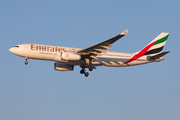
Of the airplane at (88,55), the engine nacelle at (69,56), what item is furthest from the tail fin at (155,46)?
the engine nacelle at (69,56)

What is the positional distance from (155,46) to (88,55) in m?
12.9

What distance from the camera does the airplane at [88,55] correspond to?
3969cm

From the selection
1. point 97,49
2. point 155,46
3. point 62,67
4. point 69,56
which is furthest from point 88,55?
point 155,46

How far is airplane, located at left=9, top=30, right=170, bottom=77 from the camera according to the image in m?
39.7

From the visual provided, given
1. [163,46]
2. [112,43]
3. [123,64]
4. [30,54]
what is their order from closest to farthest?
[112,43]
[30,54]
[123,64]
[163,46]

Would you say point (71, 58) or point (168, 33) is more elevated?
point (168, 33)

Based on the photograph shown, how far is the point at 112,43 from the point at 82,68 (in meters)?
9.81

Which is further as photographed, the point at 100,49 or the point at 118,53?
the point at 118,53

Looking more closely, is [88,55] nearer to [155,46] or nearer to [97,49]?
[97,49]

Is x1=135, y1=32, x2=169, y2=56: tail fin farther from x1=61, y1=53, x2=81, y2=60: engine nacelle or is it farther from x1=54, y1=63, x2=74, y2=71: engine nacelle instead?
x1=61, y1=53, x2=81, y2=60: engine nacelle

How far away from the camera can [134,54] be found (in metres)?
45.5

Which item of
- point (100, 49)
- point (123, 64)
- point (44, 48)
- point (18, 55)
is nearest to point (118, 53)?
point (123, 64)

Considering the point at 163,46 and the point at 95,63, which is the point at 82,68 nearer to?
the point at 95,63

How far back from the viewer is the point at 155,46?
155 ft
